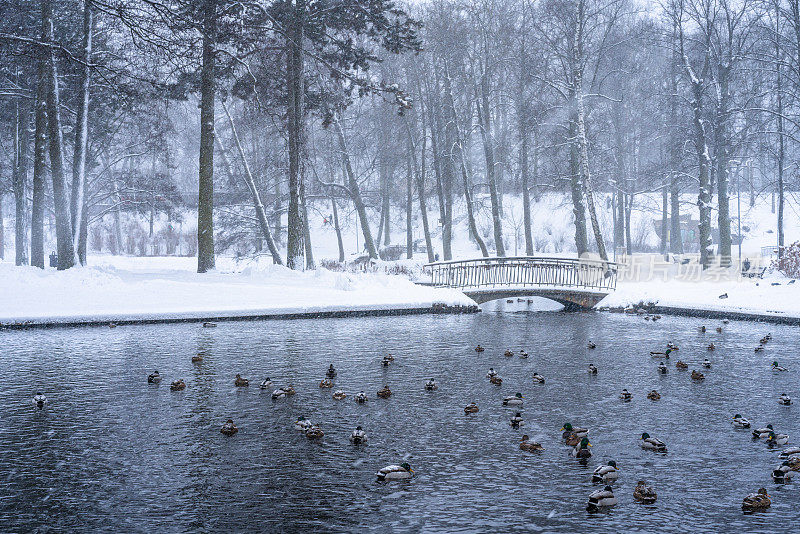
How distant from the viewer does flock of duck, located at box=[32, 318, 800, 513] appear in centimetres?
812

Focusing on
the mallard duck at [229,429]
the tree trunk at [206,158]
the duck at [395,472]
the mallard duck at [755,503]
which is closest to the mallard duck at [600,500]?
the mallard duck at [755,503]

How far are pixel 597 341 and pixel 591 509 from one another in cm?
1330

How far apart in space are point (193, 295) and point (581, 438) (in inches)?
733

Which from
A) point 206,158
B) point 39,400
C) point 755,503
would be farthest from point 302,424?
point 206,158

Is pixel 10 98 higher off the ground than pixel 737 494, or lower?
higher

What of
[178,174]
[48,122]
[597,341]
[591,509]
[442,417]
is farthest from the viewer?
[178,174]

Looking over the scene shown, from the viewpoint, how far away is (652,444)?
1012 cm

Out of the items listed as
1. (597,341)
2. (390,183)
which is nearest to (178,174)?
(390,183)

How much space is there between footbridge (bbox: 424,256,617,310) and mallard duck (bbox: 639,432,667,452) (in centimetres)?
2005

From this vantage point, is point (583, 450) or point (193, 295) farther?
point (193, 295)

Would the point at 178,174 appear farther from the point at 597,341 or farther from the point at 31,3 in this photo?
the point at 597,341

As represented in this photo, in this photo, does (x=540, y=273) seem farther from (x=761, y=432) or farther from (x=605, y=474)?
(x=605, y=474)

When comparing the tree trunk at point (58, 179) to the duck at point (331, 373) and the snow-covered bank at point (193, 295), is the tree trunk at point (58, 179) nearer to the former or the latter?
the snow-covered bank at point (193, 295)

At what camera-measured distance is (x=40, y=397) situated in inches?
495
